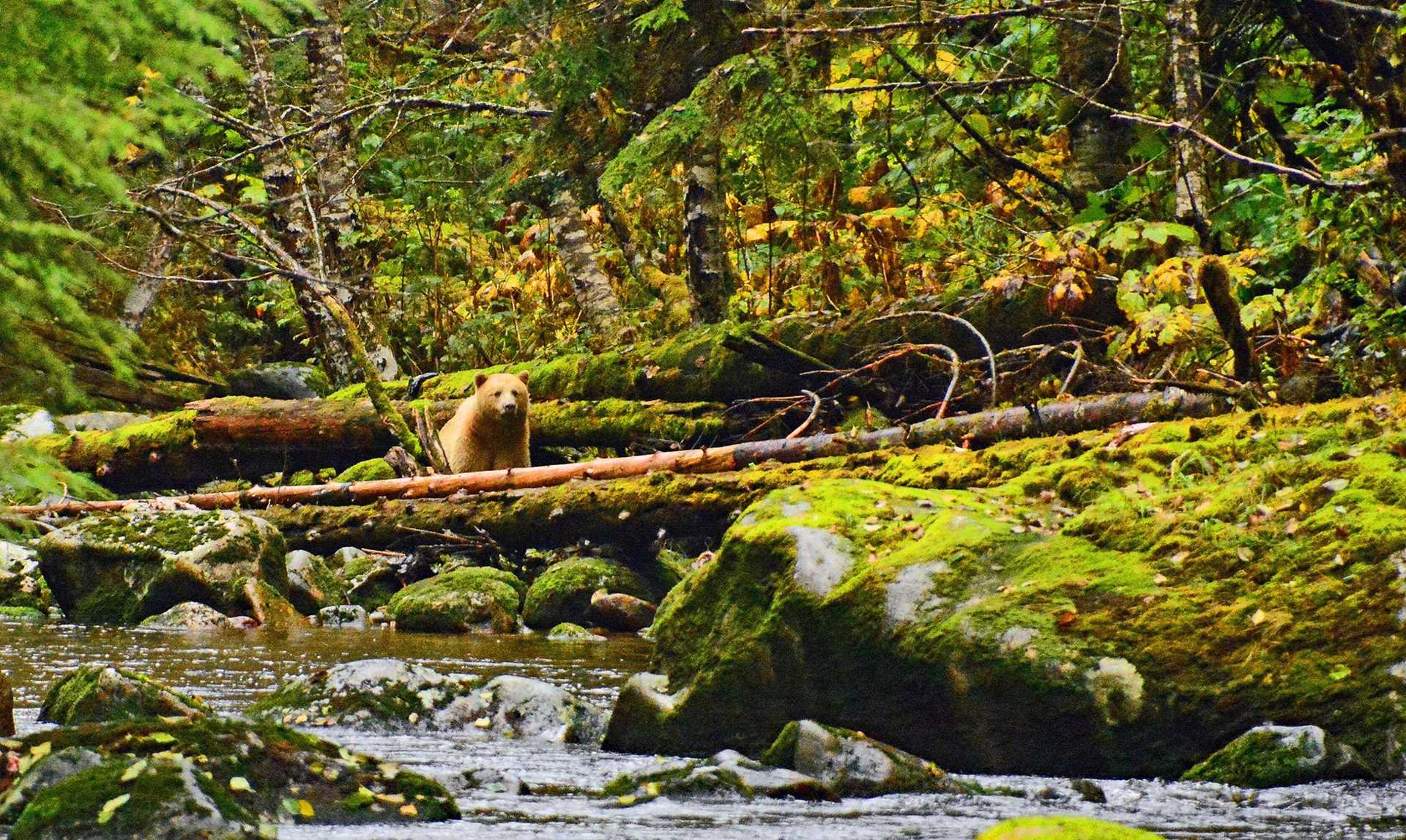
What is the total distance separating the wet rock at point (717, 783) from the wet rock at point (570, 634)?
15.0 feet

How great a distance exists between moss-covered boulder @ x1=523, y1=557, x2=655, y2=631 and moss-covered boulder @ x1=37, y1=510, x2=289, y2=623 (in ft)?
6.34

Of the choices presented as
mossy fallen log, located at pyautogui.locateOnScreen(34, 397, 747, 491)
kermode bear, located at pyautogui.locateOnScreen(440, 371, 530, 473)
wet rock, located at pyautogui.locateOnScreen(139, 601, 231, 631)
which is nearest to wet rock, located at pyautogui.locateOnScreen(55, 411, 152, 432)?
mossy fallen log, located at pyautogui.locateOnScreen(34, 397, 747, 491)

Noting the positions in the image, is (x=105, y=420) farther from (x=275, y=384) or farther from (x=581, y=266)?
(x=581, y=266)

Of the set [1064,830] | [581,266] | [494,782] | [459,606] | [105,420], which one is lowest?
[459,606]

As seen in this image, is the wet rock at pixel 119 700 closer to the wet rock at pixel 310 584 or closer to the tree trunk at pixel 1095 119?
the wet rock at pixel 310 584

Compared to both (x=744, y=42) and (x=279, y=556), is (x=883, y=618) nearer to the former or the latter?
(x=279, y=556)

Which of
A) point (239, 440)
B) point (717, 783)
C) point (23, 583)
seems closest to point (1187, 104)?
point (717, 783)

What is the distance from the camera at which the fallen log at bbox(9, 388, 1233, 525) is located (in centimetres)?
770

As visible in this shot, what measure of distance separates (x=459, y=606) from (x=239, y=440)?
462 centimetres

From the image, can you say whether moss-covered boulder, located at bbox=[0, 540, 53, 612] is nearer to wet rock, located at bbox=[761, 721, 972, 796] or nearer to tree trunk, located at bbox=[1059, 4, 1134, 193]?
wet rock, located at bbox=[761, 721, 972, 796]

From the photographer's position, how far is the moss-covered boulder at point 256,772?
10.3 ft

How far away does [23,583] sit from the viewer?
35.2 ft

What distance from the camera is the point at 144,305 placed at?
17.5m

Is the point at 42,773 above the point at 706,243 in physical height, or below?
below
